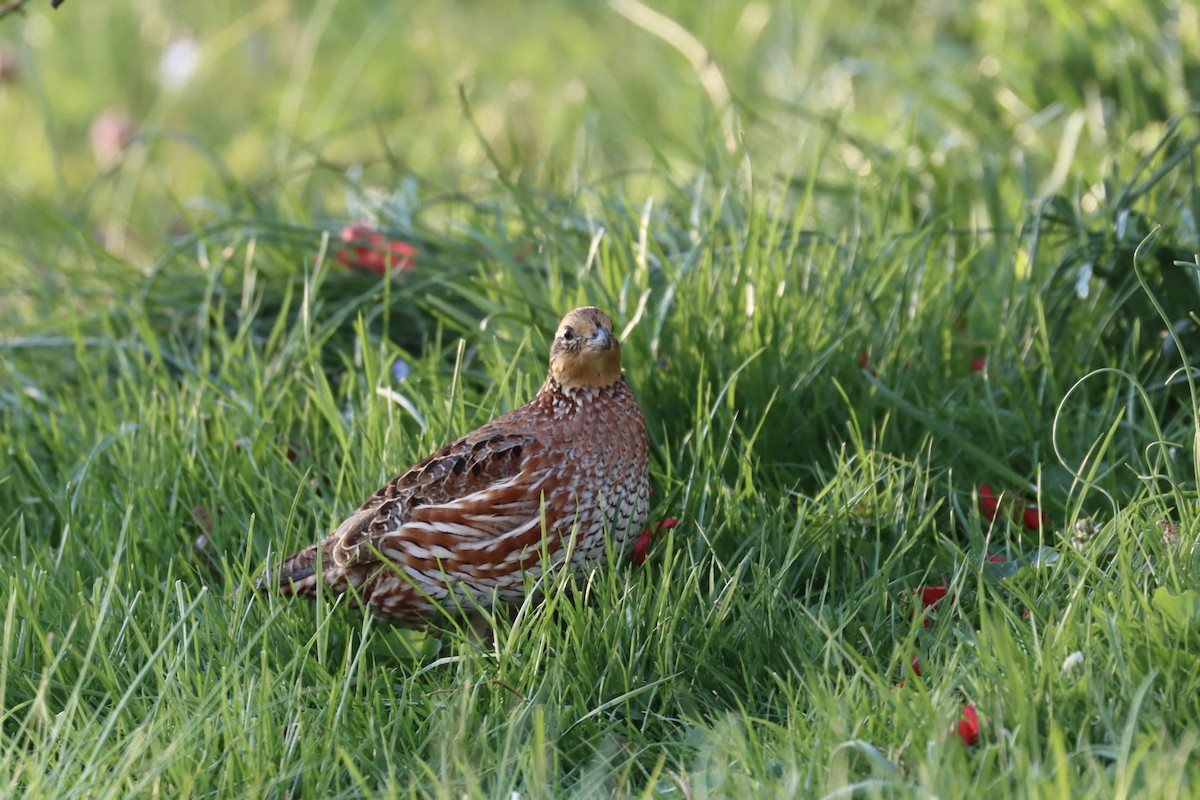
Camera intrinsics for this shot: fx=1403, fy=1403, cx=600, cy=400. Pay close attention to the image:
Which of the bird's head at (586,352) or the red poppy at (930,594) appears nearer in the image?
the red poppy at (930,594)

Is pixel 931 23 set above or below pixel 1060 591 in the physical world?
above

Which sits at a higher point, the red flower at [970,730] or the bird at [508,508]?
the bird at [508,508]

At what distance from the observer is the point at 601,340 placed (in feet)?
11.3

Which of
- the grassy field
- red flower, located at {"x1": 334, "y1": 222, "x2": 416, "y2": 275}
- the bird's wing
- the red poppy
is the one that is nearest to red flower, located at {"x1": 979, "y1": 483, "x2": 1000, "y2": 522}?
the grassy field

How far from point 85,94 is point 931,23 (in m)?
5.21

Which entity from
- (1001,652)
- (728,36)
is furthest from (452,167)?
(1001,652)

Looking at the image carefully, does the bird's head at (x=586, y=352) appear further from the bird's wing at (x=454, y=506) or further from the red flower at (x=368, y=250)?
the red flower at (x=368, y=250)

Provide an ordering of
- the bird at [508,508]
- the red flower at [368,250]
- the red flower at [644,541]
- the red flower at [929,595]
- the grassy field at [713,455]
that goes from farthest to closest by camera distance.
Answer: the red flower at [368,250] → the red flower at [644,541] → the bird at [508,508] → the red flower at [929,595] → the grassy field at [713,455]

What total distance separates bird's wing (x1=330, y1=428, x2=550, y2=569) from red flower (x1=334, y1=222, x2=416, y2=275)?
1.61m

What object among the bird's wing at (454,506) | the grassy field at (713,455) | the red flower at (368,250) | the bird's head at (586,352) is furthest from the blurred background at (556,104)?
the bird's wing at (454,506)

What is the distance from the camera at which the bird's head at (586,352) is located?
3.47 meters

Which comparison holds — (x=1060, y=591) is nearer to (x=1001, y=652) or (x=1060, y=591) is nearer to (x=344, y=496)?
(x=1001, y=652)

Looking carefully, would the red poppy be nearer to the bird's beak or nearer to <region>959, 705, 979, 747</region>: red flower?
<region>959, 705, 979, 747</region>: red flower

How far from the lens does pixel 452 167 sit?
7148 millimetres
